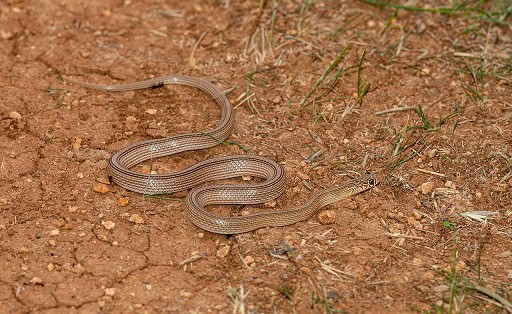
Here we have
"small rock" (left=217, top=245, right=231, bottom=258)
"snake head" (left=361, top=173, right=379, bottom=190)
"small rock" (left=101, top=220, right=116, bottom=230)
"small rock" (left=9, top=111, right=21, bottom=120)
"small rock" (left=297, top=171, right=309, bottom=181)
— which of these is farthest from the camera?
"small rock" (left=9, top=111, right=21, bottom=120)

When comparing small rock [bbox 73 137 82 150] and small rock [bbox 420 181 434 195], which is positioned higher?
small rock [bbox 73 137 82 150]

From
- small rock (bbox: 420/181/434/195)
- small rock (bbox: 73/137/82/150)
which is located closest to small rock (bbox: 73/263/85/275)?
small rock (bbox: 73/137/82/150)

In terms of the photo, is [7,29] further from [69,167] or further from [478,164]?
[478,164]

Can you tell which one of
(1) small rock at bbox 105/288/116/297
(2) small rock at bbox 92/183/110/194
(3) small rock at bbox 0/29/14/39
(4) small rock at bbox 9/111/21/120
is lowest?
(1) small rock at bbox 105/288/116/297

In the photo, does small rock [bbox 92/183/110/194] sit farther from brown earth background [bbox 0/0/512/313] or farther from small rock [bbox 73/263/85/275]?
small rock [bbox 73/263/85/275]

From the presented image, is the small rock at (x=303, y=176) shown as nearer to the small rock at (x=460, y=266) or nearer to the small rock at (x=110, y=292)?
the small rock at (x=460, y=266)

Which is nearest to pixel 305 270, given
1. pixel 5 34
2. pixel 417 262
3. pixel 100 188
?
pixel 417 262

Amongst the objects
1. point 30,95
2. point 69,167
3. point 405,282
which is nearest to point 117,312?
point 69,167
